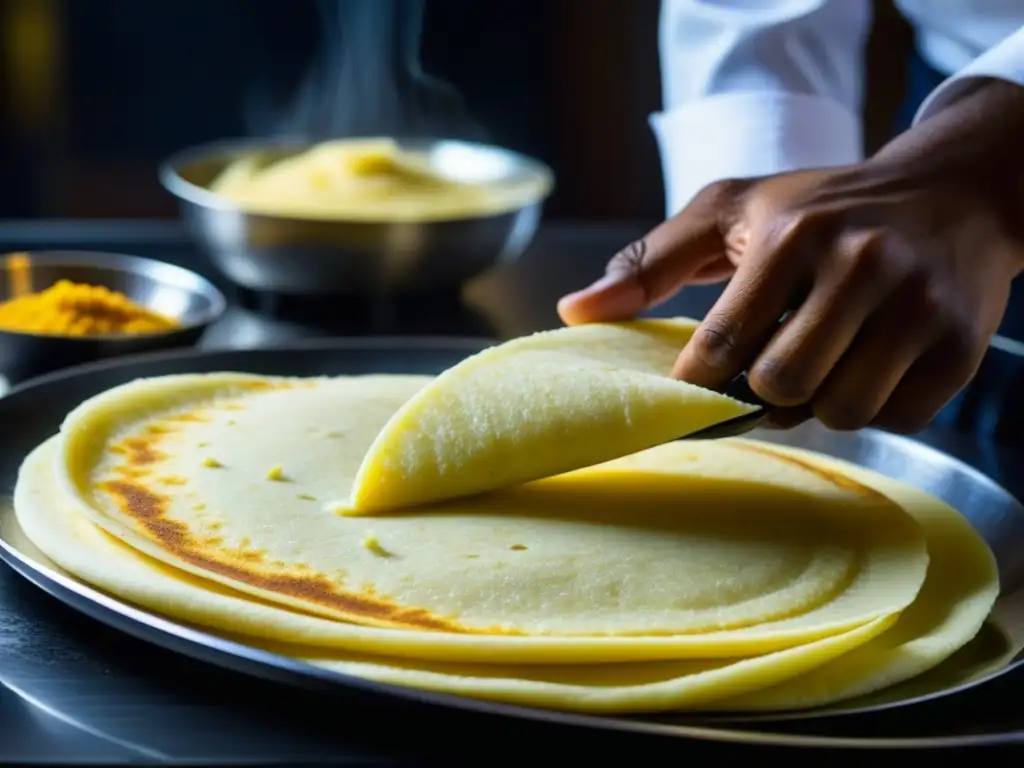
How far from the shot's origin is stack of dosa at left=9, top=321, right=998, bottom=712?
2.89 feet

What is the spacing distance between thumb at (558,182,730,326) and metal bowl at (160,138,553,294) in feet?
2.23

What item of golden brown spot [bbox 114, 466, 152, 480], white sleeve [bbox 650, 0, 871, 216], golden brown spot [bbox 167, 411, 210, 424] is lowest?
golden brown spot [bbox 167, 411, 210, 424]

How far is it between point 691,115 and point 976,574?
0.97 m

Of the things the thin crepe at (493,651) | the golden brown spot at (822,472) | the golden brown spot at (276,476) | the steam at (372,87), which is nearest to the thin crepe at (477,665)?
the thin crepe at (493,651)

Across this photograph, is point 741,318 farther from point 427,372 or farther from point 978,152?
point 427,372

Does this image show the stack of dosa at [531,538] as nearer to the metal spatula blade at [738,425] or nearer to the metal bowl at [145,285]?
the metal spatula blade at [738,425]

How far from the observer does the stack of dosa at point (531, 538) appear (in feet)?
2.89

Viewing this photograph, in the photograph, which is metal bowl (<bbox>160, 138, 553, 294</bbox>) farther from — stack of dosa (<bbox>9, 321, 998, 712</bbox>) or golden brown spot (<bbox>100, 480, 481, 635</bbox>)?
golden brown spot (<bbox>100, 480, 481, 635</bbox>)

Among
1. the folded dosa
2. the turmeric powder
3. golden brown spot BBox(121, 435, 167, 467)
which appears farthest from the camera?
the turmeric powder

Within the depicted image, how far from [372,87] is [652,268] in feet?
5.11

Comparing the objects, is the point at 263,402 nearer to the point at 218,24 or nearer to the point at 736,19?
the point at 736,19

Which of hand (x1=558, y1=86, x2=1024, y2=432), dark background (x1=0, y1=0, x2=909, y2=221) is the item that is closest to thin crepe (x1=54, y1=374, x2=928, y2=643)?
hand (x1=558, y1=86, x2=1024, y2=432)

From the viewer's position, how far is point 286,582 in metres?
0.96

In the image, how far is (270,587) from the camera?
37.3 inches
